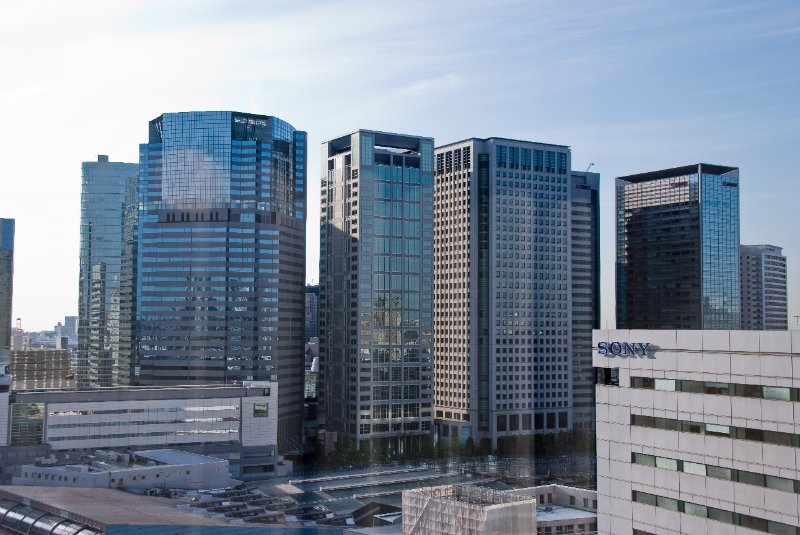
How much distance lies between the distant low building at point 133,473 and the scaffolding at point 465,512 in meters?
15.0

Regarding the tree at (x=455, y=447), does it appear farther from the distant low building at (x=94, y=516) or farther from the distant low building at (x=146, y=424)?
the distant low building at (x=94, y=516)

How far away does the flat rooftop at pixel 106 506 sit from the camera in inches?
1119

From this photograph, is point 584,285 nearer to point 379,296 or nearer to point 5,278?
point 379,296

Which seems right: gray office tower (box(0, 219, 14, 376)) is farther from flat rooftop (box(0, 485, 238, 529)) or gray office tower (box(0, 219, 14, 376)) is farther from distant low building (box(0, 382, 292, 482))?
flat rooftop (box(0, 485, 238, 529))

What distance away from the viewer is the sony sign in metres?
17.8

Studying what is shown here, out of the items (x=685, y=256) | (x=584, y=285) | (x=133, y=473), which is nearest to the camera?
(x=133, y=473)

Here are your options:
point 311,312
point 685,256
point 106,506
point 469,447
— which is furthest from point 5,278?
point 106,506

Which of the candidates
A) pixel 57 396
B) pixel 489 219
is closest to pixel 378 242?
pixel 489 219

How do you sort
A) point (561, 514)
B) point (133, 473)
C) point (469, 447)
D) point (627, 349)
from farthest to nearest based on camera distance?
point (469, 447) < point (133, 473) < point (561, 514) < point (627, 349)

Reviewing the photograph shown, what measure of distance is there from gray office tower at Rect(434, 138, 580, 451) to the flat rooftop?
135 feet

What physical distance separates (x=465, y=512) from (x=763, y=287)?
7585cm

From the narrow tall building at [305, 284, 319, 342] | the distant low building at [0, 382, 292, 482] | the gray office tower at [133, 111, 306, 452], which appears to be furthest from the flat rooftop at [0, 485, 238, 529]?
the narrow tall building at [305, 284, 319, 342]

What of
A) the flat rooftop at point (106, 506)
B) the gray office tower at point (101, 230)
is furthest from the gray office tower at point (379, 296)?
the gray office tower at point (101, 230)

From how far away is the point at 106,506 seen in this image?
101 feet
